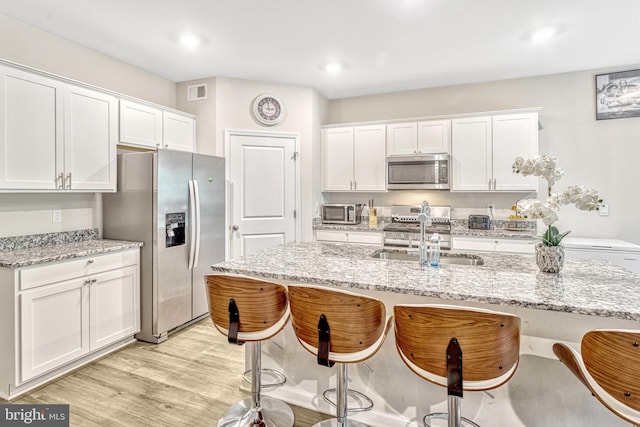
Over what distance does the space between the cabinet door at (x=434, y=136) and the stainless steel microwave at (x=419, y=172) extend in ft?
0.47

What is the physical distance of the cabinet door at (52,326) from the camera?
2.29 m

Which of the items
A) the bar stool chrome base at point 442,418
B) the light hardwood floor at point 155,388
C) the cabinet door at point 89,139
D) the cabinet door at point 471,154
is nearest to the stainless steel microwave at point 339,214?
the cabinet door at point 471,154

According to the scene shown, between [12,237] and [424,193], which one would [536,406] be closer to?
[424,193]

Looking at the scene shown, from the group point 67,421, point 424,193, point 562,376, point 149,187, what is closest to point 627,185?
point 424,193

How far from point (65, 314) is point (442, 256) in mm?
2725

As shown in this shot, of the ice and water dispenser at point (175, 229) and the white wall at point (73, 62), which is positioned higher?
the white wall at point (73, 62)

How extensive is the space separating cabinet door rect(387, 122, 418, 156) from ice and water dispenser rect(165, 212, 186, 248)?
2.65 m

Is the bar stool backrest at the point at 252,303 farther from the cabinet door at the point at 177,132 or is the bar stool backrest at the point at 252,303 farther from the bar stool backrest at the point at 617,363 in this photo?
the cabinet door at the point at 177,132

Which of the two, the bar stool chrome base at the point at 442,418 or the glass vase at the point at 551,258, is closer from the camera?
the bar stool chrome base at the point at 442,418

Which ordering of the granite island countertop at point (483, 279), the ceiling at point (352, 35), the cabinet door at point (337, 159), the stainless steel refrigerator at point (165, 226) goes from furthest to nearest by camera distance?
the cabinet door at point (337, 159) → the stainless steel refrigerator at point (165, 226) → the ceiling at point (352, 35) → the granite island countertop at point (483, 279)

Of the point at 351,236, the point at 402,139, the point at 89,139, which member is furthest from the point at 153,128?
the point at 402,139

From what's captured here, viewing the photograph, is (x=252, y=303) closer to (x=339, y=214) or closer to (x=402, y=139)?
(x=339, y=214)

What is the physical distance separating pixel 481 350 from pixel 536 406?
74 cm

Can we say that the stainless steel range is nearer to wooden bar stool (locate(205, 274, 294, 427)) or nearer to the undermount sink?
the undermount sink
